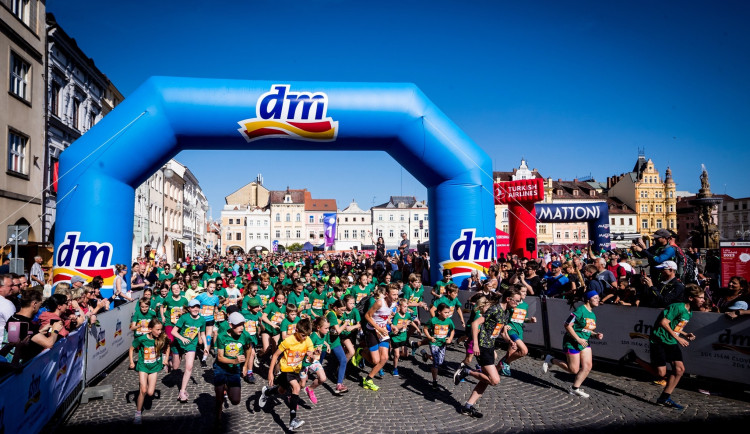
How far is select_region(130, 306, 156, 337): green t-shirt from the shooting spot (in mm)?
7212

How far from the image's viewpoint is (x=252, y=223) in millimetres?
77312

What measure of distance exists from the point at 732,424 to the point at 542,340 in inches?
168

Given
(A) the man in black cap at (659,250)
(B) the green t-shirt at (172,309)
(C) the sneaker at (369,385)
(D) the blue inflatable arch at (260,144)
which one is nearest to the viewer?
(C) the sneaker at (369,385)

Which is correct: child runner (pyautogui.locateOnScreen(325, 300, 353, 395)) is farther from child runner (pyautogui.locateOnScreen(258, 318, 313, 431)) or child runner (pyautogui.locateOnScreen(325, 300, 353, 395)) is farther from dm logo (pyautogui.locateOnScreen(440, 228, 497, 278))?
dm logo (pyautogui.locateOnScreen(440, 228, 497, 278))

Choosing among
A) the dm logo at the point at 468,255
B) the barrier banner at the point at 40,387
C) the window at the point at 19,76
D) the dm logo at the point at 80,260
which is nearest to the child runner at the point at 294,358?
the barrier banner at the point at 40,387

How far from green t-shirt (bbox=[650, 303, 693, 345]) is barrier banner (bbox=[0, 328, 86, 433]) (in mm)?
8179

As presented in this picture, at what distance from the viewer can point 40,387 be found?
5465 millimetres

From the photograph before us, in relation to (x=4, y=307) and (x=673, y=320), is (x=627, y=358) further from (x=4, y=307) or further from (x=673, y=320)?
(x=4, y=307)

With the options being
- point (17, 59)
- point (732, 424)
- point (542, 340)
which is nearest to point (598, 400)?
point (732, 424)

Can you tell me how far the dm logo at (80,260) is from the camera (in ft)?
39.1

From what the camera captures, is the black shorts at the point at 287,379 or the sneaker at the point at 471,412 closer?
the black shorts at the point at 287,379

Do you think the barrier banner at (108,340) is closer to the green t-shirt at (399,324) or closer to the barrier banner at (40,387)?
the barrier banner at (40,387)

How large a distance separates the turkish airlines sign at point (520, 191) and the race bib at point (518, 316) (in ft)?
40.9

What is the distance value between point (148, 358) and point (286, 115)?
7800mm
